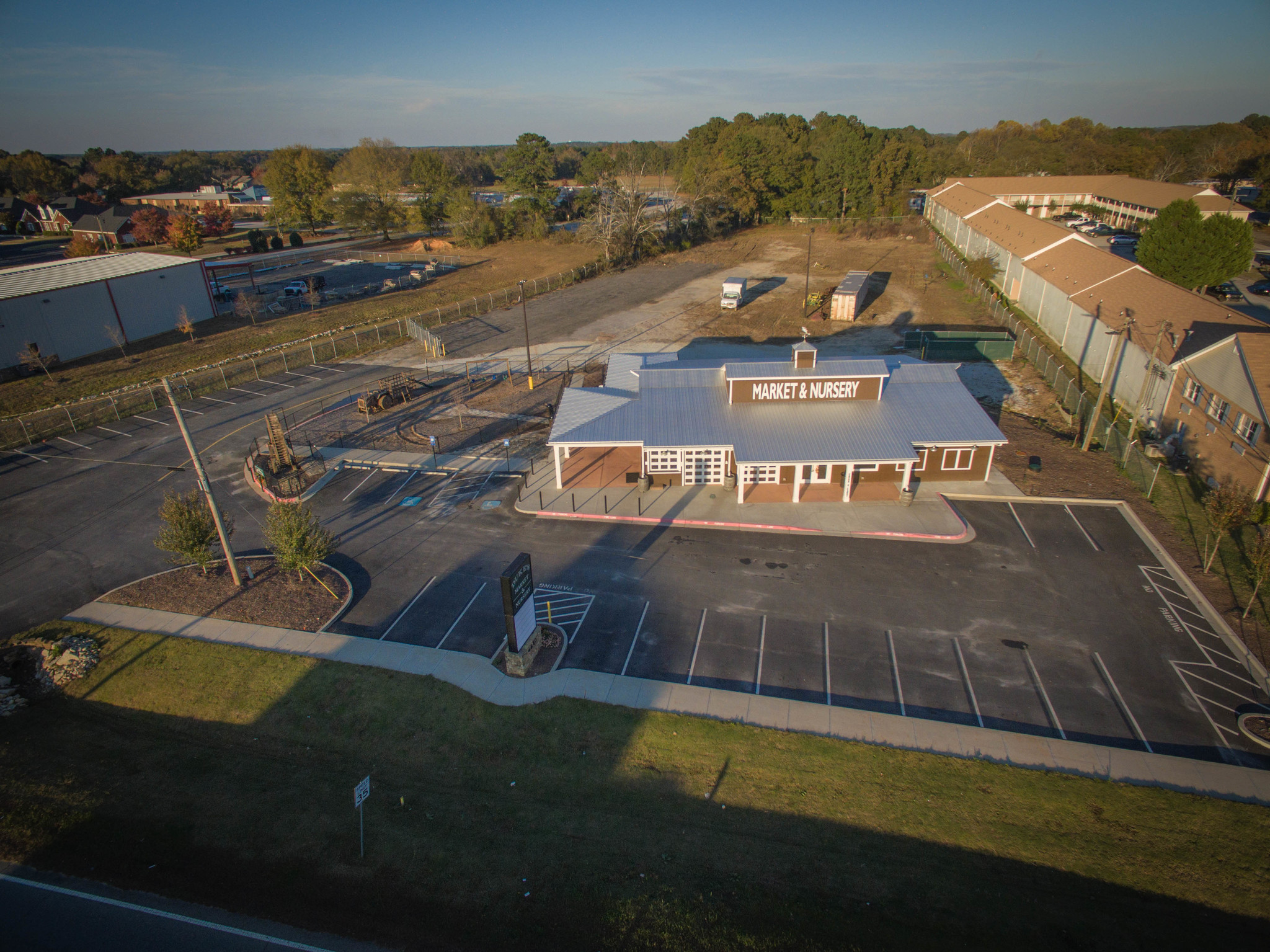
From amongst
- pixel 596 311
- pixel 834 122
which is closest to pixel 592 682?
pixel 596 311

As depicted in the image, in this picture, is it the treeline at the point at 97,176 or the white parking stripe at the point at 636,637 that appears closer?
the white parking stripe at the point at 636,637

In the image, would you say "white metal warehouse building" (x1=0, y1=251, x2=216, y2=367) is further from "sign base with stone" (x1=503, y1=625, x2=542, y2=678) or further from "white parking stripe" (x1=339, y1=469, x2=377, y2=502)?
"sign base with stone" (x1=503, y1=625, x2=542, y2=678)

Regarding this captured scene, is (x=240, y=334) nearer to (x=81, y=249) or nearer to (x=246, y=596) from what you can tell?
(x=81, y=249)

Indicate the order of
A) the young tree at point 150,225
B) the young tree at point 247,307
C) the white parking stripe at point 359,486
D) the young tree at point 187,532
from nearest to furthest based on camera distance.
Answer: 1. the young tree at point 187,532
2. the white parking stripe at point 359,486
3. the young tree at point 247,307
4. the young tree at point 150,225

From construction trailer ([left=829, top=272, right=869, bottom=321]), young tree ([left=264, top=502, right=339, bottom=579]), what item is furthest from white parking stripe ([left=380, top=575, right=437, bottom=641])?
construction trailer ([left=829, top=272, right=869, bottom=321])

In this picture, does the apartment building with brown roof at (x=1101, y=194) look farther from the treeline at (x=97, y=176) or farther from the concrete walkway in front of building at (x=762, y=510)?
the treeline at (x=97, y=176)

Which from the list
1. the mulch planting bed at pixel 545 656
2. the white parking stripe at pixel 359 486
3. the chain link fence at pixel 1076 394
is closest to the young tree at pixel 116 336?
the white parking stripe at pixel 359 486
